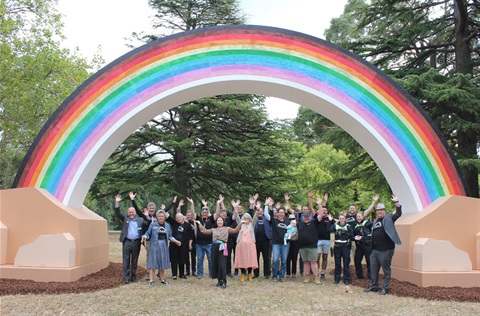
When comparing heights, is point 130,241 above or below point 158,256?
above

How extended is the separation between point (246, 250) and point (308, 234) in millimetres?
1255

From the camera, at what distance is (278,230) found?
8.81 meters

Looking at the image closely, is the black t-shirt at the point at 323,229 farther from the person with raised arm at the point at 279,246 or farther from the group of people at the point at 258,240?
the person with raised arm at the point at 279,246

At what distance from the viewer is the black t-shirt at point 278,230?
28.8 ft

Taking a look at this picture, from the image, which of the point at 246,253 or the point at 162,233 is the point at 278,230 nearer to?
the point at 246,253

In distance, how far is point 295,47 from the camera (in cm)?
862

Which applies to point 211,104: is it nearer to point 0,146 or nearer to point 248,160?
point 248,160

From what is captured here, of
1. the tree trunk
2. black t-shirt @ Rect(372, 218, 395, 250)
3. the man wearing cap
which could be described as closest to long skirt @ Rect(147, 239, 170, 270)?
the man wearing cap

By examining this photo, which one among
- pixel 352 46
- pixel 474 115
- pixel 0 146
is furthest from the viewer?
pixel 0 146

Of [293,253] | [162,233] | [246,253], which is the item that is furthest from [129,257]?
[293,253]

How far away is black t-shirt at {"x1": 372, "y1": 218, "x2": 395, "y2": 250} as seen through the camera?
743cm

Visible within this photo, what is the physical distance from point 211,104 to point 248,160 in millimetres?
2638

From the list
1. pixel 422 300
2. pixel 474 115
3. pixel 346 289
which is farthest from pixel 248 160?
pixel 422 300

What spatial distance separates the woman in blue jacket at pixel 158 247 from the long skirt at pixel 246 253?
1.37 meters
